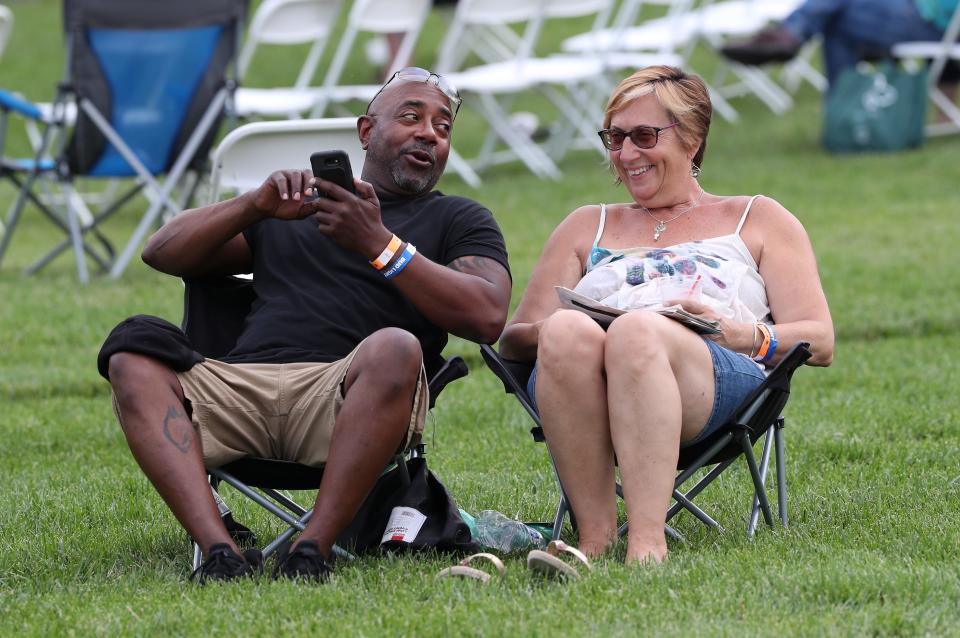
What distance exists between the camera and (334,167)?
3.56 meters

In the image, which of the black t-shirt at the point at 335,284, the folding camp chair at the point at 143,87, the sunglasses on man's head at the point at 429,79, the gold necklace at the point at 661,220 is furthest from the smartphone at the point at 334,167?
the folding camp chair at the point at 143,87

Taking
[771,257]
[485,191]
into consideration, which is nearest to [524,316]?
[771,257]

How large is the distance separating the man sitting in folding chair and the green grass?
10.0 inches

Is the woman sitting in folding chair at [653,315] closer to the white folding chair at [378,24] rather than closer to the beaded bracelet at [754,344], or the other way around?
the beaded bracelet at [754,344]

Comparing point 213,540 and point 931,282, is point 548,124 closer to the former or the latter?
point 931,282

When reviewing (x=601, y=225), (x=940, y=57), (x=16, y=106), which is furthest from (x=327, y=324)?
(x=940, y=57)

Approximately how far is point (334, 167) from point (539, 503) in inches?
51.1

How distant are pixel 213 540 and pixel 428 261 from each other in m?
0.82

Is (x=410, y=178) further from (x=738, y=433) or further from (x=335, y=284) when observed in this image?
(x=738, y=433)

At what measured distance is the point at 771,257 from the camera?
3.88 metres

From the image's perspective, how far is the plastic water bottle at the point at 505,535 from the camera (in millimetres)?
3762

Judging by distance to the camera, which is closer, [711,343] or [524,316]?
[711,343]

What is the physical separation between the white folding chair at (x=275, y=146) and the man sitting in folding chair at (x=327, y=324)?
419mm

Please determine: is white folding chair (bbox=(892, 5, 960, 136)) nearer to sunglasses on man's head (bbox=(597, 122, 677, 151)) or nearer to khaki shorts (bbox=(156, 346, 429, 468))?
sunglasses on man's head (bbox=(597, 122, 677, 151))
